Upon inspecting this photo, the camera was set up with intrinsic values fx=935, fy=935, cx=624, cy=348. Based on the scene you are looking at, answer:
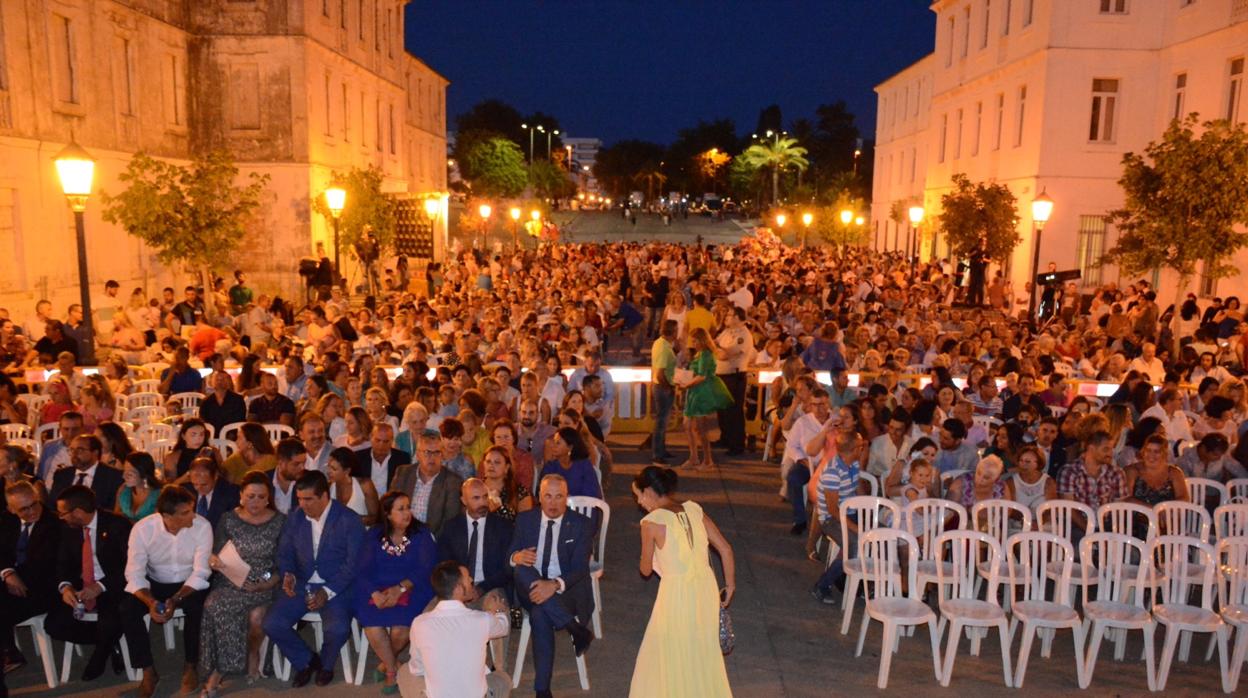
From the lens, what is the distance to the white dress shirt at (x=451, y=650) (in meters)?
4.34

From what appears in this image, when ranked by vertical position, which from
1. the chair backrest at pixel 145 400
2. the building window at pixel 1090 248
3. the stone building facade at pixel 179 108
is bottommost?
the chair backrest at pixel 145 400

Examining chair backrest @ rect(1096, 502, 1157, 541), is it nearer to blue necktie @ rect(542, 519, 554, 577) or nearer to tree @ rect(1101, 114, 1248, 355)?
blue necktie @ rect(542, 519, 554, 577)

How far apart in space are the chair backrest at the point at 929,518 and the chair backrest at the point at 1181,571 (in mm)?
1273

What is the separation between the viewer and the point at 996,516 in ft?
22.5

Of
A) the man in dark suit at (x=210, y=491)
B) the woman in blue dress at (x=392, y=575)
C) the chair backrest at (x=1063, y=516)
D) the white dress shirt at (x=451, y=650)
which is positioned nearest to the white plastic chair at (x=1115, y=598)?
the chair backrest at (x=1063, y=516)

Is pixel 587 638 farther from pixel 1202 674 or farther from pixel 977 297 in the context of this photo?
pixel 977 297

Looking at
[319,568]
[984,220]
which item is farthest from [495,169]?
[319,568]

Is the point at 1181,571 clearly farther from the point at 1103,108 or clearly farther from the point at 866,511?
the point at 1103,108

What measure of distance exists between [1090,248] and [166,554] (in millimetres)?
22269

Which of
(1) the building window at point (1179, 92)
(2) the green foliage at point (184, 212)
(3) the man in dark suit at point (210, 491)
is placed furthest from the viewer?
(1) the building window at point (1179, 92)

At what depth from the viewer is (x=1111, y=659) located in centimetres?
655

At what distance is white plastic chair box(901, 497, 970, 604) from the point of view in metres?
6.57

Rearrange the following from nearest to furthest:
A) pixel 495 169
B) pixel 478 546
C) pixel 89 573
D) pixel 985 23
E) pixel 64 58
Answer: pixel 89 573, pixel 478 546, pixel 64 58, pixel 985 23, pixel 495 169

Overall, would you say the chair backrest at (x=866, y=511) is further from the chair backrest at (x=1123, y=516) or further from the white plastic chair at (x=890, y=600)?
the chair backrest at (x=1123, y=516)
